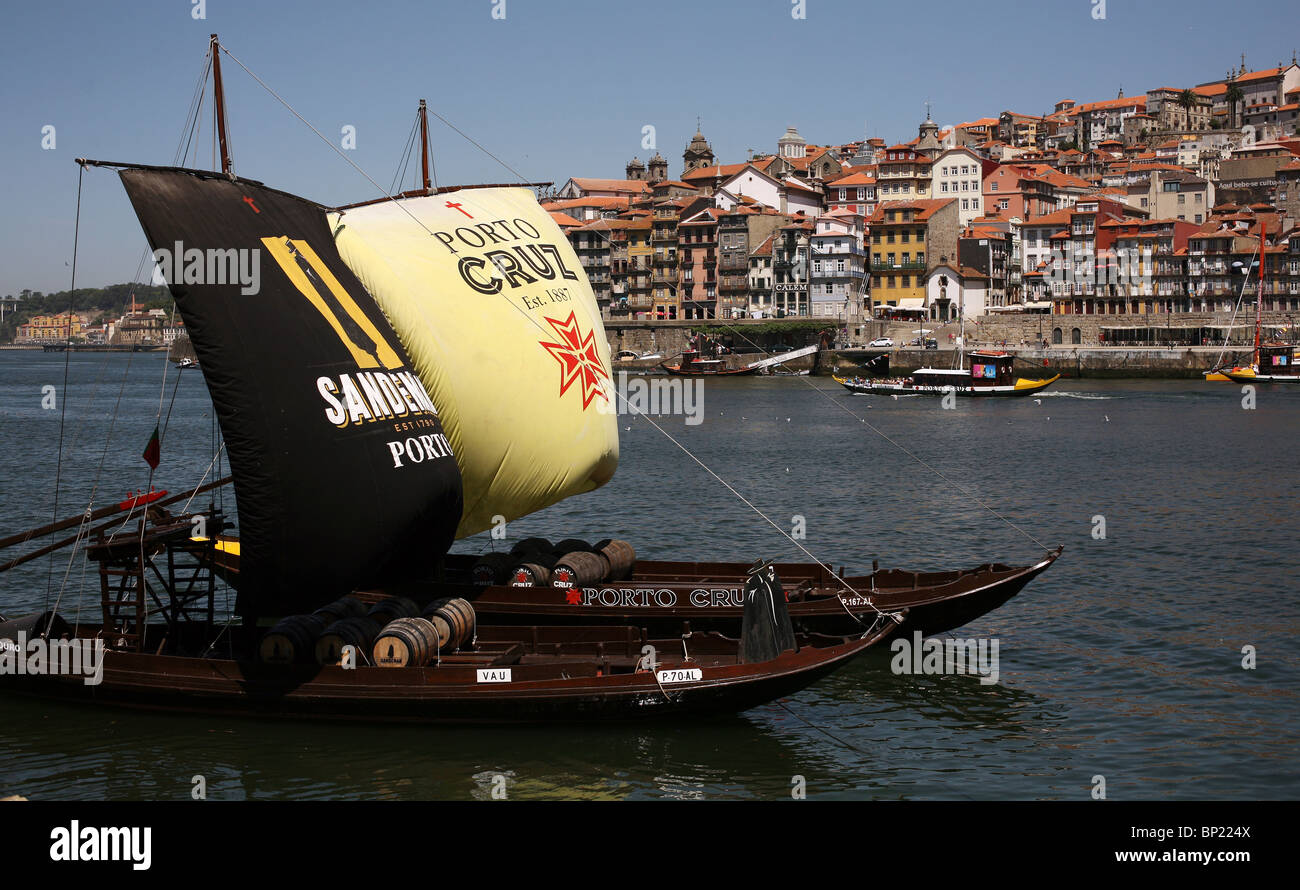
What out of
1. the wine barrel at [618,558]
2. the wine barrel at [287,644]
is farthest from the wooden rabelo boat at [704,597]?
the wine barrel at [287,644]

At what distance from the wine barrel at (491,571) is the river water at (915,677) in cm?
520

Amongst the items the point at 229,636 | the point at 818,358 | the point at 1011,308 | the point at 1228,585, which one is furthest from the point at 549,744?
the point at 1011,308

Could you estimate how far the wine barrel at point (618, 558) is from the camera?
24562 millimetres

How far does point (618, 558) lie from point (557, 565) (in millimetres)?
1370

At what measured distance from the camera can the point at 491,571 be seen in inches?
944

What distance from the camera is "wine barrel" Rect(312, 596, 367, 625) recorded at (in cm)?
2007

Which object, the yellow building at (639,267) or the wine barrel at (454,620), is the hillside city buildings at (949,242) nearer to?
the yellow building at (639,267)

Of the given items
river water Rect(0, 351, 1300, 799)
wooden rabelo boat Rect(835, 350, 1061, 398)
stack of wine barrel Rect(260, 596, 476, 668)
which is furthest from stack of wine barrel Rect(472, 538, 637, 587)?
wooden rabelo boat Rect(835, 350, 1061, 398)

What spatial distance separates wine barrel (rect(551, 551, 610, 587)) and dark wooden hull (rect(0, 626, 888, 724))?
4398 mm

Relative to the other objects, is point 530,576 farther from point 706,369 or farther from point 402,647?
point 706,369

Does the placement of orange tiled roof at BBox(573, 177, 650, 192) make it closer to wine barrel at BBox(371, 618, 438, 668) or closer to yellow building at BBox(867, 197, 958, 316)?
yellow building at BBox(867, 197, 958, 316)

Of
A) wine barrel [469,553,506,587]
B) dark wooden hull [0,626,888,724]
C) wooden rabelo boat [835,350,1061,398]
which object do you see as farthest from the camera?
wooden rabelo boat [835,350,1061,398]
